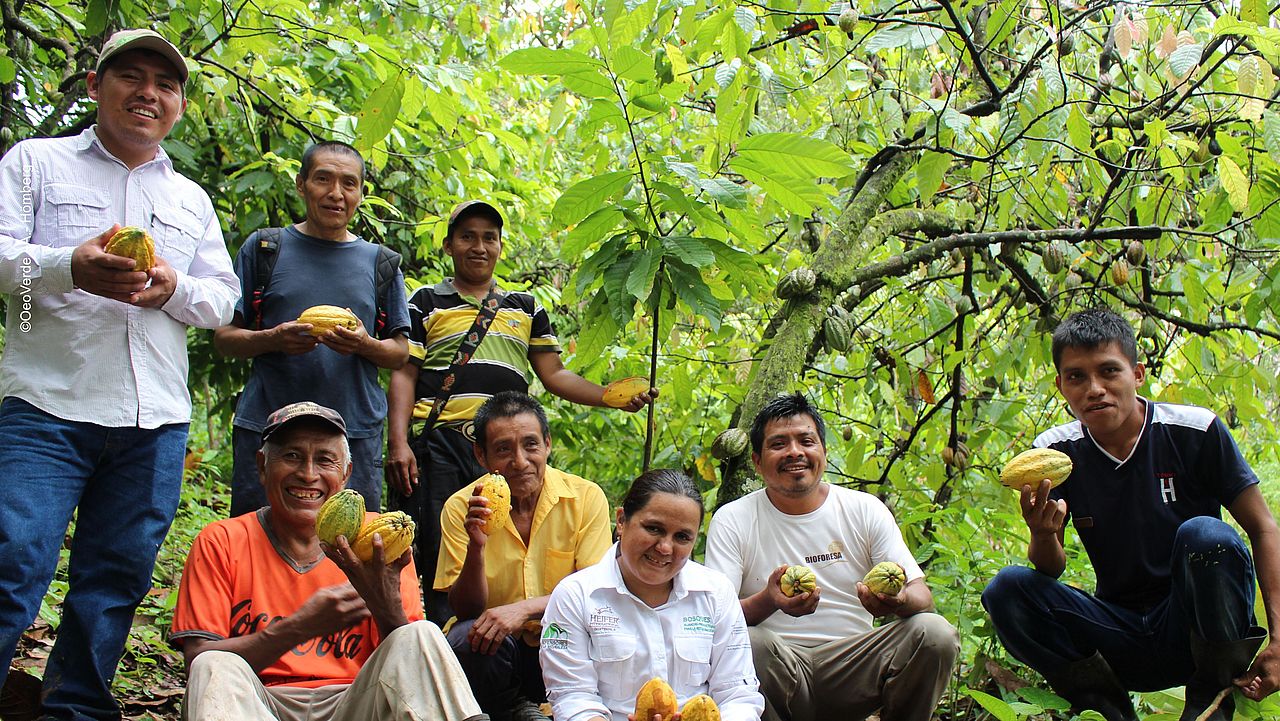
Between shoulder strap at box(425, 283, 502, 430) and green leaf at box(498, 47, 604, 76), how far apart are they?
113 centimetres

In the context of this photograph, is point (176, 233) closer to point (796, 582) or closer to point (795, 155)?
point (795, 155)

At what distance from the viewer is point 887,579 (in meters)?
2.83

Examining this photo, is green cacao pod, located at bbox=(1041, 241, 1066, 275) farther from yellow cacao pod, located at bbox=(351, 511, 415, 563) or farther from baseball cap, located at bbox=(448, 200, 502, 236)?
yellow cacao pod, located at bbox=(351, 511, 415, 563)

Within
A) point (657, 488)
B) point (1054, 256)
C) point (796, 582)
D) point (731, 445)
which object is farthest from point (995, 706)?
point (1054, 256)

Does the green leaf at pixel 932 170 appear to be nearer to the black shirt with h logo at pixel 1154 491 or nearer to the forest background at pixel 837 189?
the forest background at pixel 837 189

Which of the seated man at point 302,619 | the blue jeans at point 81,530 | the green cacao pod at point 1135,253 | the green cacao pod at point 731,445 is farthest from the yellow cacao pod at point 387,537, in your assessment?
the green cacao pod at point 1135,253

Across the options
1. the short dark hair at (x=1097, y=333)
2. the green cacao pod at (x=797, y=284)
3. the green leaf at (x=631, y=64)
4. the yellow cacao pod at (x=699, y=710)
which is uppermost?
the green leaf at (x=631, y=64)

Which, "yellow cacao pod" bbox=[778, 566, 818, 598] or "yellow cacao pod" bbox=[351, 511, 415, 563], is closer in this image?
"yellow cacao pod" bbox=[351, 511, 415, 563]

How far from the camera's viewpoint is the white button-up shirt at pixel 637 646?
2.59 metres

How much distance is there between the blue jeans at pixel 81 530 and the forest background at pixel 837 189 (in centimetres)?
100

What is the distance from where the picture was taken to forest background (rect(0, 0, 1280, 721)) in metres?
3.03

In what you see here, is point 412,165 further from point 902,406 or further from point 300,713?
point 300,713

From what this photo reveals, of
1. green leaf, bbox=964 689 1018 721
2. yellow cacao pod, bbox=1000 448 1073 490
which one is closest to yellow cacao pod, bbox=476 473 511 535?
green leaf, bbox=964 689 1018 721

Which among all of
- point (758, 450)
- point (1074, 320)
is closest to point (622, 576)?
point (758, 450)
